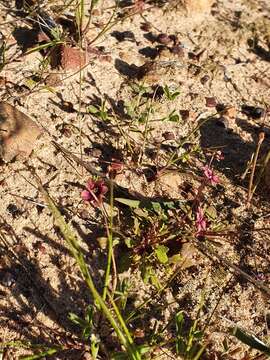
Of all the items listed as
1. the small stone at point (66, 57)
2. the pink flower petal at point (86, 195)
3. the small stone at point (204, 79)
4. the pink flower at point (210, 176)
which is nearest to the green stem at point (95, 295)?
the pink flower petal at point (86, 195)

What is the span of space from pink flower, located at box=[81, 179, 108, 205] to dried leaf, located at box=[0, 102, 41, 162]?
40 centimetres

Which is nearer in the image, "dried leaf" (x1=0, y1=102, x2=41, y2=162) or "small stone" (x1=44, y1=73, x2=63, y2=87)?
"dried leaf" (x1=0, y1=102, x2=41, y2=162)

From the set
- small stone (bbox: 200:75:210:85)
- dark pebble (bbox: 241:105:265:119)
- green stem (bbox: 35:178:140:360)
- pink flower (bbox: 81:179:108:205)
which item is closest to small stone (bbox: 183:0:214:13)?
small stone (bbox: 200:75:210:85)

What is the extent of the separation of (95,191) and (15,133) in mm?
538

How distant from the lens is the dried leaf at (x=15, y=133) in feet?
8.29

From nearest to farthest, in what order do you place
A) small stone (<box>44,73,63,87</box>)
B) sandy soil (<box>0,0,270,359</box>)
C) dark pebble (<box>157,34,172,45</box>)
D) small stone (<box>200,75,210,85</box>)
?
sandy soil (<box>0,0,270,359</box>)
small stone (<box>44,73,63,87</box>)
small stone (<box>200,75,210,85</box>)
dark pebble (<box>157,34,172,45</box>)

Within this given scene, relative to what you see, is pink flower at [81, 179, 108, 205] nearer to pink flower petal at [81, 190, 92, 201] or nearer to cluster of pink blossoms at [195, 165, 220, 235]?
pink flower petal at [81, 190, 92, 201]

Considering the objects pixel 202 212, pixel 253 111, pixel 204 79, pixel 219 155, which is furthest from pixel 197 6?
pixel 202 212

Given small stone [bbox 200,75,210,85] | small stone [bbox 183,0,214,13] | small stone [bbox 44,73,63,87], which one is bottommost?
small stone [bbox 200,75,210,85]

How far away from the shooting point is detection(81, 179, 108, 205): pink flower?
98.0 inches

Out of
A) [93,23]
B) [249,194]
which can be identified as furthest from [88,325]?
[93,23]

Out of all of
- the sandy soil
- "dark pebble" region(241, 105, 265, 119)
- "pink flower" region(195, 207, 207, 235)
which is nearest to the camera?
the sandy soil

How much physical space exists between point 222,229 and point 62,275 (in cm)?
90

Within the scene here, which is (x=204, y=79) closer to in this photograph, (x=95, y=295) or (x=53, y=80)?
(x=53, y=80)
